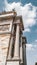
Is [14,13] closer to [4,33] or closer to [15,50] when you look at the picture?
[4,33]

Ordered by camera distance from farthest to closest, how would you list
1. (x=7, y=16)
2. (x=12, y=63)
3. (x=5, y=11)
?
1. (x=5, y=11)
2. (x=7, y=16)
3. (x=12, y=63)

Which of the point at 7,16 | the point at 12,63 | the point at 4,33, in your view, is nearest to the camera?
the point at 12,63

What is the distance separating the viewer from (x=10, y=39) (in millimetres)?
12844

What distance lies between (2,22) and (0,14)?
1.17 meters

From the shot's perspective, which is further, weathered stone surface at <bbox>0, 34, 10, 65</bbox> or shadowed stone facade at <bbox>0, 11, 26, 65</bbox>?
weathered stone surface at <bbox>0, 34, 10, 65</bbox>

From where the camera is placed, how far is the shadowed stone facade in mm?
11231

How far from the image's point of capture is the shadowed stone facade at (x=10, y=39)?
11.2m

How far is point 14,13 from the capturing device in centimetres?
1455

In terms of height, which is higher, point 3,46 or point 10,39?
point 10,39

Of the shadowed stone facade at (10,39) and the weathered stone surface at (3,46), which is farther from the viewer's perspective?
the weathered stone surface at (3,46)

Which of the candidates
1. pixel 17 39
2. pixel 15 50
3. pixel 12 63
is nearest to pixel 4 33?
pixel 17 39

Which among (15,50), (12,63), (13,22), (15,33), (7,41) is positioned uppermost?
(13,22)

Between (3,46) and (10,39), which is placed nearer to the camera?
(3,46)

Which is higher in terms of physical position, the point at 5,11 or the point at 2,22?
the point at 5,11
